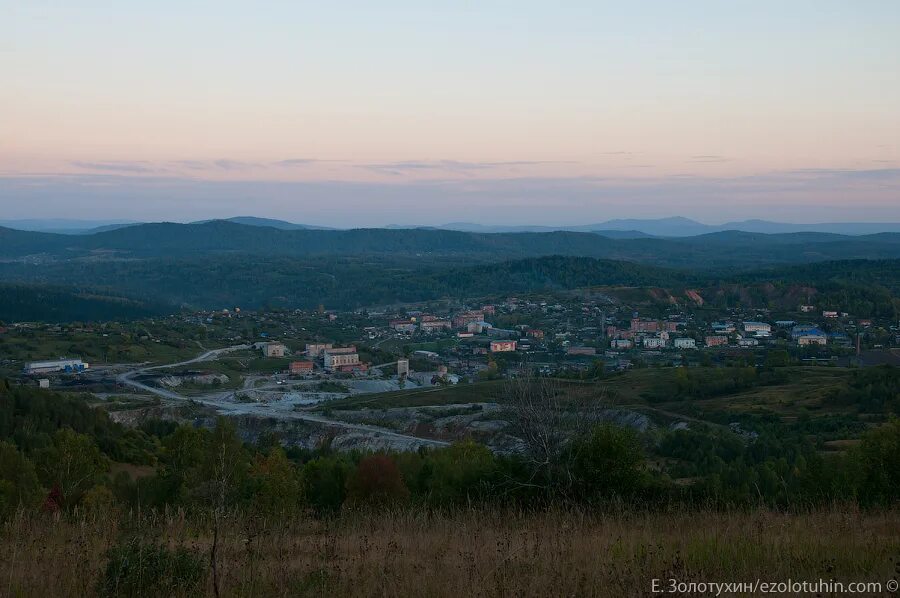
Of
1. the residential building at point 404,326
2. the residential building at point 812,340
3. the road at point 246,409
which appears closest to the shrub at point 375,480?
the road at point 246,409

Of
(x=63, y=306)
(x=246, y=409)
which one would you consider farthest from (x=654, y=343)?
(x=63, y=306)

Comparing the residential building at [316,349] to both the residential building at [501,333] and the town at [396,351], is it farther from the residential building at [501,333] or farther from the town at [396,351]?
the residential building at [501,333]

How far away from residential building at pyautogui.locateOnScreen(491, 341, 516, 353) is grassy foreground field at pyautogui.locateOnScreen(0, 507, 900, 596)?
80.5 meters

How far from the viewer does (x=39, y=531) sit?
6770 mm

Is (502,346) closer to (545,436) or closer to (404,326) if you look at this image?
(404,326)

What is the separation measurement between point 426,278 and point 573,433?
5817 inches

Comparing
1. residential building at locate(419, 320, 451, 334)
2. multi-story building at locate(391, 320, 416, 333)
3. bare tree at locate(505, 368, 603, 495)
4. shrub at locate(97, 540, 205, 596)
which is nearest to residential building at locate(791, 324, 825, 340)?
residential building at locate(419, 320, 451, 334)

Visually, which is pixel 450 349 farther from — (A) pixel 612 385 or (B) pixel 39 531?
(B) pixel 39 531

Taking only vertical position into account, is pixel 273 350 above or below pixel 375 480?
below

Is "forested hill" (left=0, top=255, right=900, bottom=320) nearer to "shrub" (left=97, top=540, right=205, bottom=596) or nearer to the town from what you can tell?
the town

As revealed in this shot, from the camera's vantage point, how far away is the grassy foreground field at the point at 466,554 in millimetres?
5035

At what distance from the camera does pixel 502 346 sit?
89062 mm

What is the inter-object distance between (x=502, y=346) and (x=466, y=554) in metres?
83.6

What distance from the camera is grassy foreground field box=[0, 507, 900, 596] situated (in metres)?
5.04
